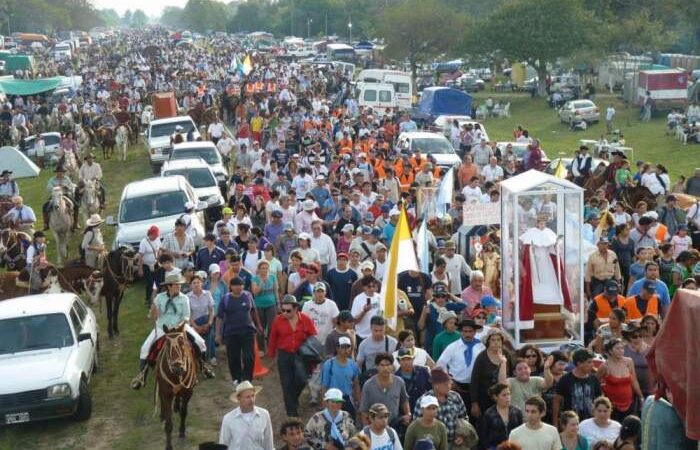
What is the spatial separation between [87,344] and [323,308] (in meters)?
3.28

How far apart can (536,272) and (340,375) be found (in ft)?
10.5

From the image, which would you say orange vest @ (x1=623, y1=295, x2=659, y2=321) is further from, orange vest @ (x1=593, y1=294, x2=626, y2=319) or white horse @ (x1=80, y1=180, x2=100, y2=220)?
white horse @ (x1=80, y1=180, x2=100, y2=220)

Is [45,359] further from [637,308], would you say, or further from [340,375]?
[637,308]

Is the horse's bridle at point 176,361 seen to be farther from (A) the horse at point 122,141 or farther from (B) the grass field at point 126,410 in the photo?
(A) the horse at point 122,141

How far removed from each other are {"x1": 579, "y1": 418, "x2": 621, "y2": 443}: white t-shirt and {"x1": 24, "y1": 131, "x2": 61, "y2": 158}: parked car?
1179 inches

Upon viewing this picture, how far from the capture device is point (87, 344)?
521 inches

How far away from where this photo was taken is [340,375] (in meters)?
10.3

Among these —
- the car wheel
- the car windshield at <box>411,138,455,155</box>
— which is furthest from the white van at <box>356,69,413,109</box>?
the car wheel

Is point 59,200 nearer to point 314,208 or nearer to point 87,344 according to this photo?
point 314,208

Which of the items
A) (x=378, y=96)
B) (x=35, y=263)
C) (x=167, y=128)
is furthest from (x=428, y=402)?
(x=378, y=96)

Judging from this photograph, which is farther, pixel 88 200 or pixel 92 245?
pixel 88 200

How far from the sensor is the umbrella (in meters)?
30.8

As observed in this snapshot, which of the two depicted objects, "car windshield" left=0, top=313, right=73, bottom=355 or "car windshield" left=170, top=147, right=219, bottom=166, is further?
"car windshield" left=170, top=147, right=219, bottom=166

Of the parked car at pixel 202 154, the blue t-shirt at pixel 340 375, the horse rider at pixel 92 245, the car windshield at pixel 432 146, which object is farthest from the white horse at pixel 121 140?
the blue t-shirt at pixel 340 375
